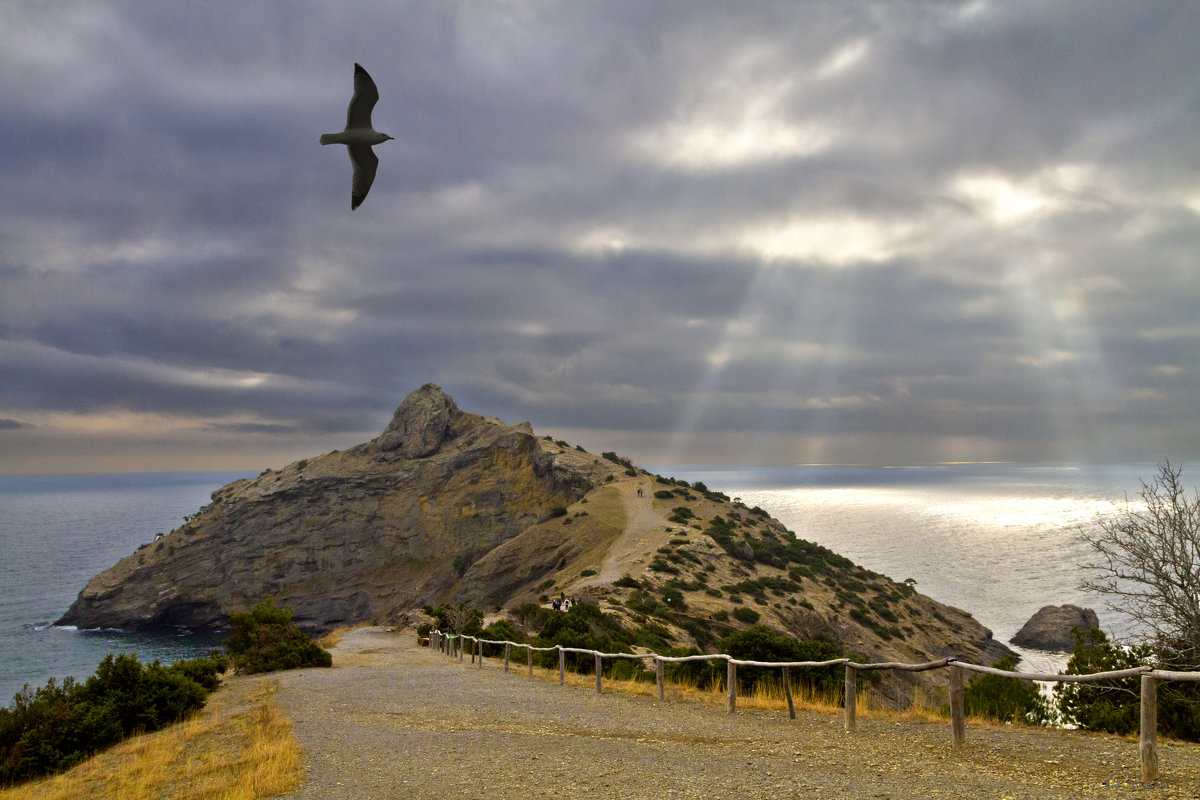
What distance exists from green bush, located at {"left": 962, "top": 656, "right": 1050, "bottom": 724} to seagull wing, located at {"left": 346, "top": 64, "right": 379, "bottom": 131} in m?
11.5

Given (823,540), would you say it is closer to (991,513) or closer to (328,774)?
(991,513)

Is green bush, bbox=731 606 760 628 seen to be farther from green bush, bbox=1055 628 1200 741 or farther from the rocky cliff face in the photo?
the rocky cliff face

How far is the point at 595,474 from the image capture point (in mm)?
84312

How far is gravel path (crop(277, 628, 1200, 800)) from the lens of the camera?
6676 millimetres

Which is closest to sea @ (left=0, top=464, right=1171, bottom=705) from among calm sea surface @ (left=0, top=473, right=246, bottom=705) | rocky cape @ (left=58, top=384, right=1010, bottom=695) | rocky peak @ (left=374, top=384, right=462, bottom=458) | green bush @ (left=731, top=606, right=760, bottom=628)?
calm sea surface @ (left=0, top=473, right=246, bottom=705)

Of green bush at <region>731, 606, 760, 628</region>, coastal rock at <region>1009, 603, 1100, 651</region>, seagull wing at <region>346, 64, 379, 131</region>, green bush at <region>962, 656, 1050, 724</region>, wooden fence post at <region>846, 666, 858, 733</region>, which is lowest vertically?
coastal rock at <region>1009, 603, 1100, 651</region>

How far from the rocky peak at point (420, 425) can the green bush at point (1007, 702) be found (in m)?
91.9

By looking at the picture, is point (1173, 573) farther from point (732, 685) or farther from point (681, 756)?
point (681, 756)

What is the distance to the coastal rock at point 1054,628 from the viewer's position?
181 ft

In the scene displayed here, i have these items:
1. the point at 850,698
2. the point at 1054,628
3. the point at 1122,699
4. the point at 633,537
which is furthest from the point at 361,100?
the point at 1054,628

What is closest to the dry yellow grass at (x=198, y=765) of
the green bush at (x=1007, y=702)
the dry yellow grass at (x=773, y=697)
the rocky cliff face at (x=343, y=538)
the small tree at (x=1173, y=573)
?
the dry yellow grass at (x=773, y=697)

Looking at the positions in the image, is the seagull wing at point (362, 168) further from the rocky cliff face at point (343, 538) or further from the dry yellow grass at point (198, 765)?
the rocky cliff face at point (343, 538)

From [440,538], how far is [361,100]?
8387 cm

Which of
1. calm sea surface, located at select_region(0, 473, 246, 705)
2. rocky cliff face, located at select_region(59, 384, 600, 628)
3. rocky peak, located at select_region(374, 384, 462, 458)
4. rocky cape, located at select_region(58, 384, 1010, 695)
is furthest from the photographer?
rocky peak, located at select_region(374, 384, 462, 458)
